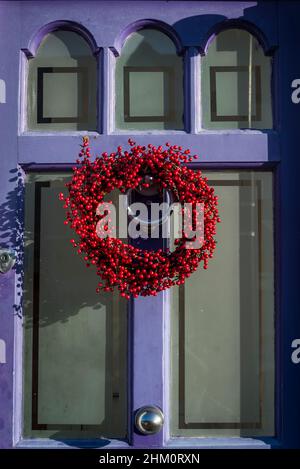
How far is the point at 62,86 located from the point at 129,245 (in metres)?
1.12

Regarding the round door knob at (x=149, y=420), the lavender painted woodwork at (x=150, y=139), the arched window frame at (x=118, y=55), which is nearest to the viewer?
the round door knob at (x=149, y=420)

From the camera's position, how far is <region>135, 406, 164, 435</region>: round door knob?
3188 millimetres

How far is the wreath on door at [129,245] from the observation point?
303 cm

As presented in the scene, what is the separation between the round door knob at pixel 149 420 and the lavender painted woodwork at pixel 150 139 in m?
0.06

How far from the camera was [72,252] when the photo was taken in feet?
11.2

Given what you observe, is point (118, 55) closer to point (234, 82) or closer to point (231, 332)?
point (234, 82)

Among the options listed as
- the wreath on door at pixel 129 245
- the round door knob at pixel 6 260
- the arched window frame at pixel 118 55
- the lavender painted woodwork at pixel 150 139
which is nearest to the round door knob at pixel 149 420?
the lavender painted woodwork at pixel 150 139

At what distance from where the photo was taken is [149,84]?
3.49 m

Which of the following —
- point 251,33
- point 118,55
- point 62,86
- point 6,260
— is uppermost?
point 251,33

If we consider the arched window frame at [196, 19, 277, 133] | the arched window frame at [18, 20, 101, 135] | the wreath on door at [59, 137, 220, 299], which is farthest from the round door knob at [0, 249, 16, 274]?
the arched window frame at [196, 19, 277, 133]

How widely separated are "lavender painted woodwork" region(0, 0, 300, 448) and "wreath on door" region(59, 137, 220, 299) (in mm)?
278

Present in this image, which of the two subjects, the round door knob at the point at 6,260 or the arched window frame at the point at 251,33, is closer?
the round door knob at the point at 6,260

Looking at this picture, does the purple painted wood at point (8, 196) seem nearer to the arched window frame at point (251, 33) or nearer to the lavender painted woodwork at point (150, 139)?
the lavender painted woodwork at point (150, 139)

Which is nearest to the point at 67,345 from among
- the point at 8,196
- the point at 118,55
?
the point at 8,196
